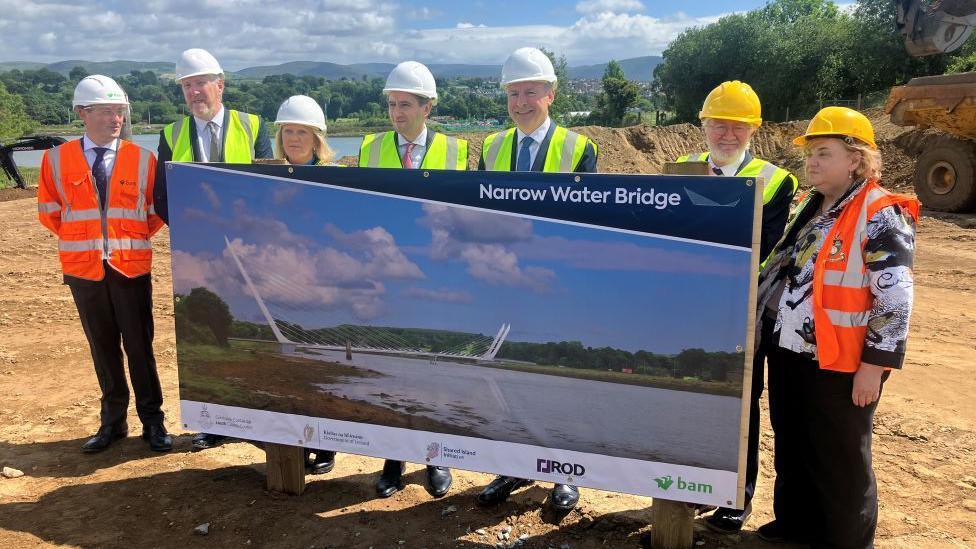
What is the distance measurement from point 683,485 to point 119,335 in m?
3.92

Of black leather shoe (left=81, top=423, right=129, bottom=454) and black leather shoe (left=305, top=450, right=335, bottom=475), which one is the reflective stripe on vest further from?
black leather shoe (left=305, top=450, right=335, bottom=475)

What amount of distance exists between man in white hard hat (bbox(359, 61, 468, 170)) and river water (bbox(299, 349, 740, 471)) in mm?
1379

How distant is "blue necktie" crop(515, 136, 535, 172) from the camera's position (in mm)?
4301

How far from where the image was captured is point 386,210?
346cm

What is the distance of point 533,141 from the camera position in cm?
430

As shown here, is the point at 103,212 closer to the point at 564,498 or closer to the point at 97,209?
the point at 97,209

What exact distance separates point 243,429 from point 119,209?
69.8 inches

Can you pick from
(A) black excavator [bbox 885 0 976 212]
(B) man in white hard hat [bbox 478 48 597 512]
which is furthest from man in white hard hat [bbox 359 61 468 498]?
(A) black excavator [bbox 885 0 976 212]

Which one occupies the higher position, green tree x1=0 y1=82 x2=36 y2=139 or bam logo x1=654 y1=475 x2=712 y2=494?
green tree x1=0 y1=82 x2=36 y2=139

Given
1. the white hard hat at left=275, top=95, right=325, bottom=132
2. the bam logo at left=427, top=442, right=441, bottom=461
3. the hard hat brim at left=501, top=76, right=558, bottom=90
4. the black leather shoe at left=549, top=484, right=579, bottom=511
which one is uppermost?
→ the hard hat brim at left=501, top=76, right=558, bottom=90

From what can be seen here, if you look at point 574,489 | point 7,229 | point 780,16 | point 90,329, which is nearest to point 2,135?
point 7,229

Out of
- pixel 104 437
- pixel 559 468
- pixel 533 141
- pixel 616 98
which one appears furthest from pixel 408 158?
pixel 616 98

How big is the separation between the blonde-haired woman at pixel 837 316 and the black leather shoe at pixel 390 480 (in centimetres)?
224

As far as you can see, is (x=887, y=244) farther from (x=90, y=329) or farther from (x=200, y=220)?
(x=90, y=329)
